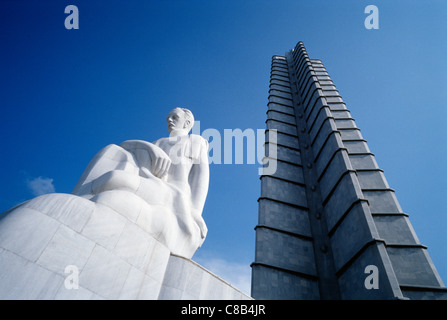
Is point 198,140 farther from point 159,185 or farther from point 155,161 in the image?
point 159,185

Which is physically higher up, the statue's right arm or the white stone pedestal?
the statue's right arm

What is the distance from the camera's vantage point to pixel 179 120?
18.7ft

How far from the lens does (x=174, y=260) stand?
2.99 m

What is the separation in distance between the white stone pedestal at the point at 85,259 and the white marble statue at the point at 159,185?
26 centimetres

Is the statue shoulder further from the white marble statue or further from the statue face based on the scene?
the statue face

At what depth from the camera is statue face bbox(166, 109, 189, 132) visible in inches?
222

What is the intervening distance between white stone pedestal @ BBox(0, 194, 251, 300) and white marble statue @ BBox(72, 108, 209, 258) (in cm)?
26

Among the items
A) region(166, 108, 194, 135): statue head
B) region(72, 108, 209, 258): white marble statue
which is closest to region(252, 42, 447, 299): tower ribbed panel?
region(72, 108, 209, 258): white marble statue

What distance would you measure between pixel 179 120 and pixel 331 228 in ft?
25.3

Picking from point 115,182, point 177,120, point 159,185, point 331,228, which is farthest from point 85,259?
point 331,228

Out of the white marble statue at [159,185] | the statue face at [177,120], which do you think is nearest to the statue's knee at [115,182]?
the white marble statue at [159,185]
